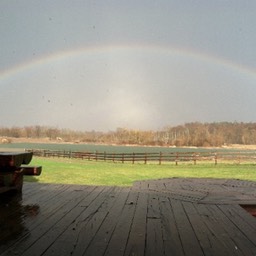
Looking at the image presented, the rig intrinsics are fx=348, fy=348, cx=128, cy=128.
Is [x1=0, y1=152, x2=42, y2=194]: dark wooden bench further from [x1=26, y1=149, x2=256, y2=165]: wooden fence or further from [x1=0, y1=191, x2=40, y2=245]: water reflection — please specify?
[x1=26, y1=149, x2=256, y2=165]: wooden fence

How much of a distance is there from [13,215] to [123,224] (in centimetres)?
130

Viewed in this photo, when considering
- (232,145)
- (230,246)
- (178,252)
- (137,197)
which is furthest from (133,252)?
(232,145)

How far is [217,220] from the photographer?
4.02 meters

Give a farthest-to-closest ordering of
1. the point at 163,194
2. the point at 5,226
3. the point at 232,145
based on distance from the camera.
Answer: the point at 232,145 → the point at 163,194 → the point at 5,226

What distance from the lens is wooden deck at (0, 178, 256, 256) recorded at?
2887 millimetres

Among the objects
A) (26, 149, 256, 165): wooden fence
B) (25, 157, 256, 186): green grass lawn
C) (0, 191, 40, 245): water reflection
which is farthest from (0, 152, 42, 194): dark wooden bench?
(26, 149, 256, 165): wooden fence

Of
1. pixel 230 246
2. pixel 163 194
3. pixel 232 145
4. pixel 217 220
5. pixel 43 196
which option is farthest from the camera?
pixel 232 145

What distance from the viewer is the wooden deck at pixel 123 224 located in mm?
2887

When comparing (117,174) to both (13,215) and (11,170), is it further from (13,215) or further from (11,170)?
(13,215)

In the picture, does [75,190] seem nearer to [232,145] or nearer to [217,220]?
[217,220]

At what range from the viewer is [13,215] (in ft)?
13.2

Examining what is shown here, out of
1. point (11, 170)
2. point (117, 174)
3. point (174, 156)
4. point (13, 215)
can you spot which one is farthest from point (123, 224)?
point (174, 156)

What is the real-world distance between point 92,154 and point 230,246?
105ft

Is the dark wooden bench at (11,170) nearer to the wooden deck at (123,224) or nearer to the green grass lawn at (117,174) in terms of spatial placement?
the wooden deck at (123,224)
